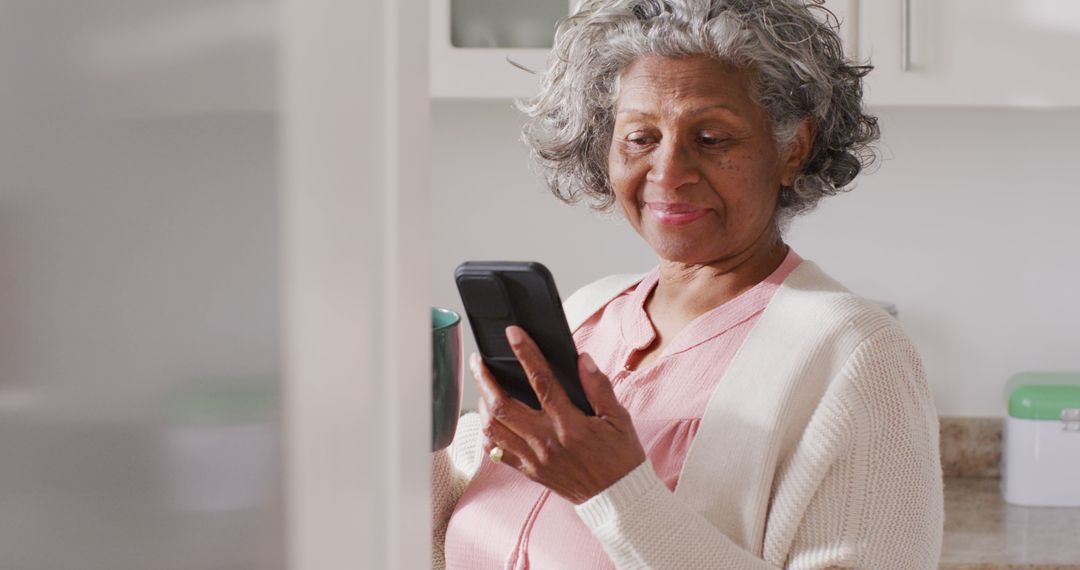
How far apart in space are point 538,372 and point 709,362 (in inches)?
9.1

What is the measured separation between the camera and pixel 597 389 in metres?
0.96

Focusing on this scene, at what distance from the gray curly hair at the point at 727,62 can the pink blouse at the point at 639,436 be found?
14cm

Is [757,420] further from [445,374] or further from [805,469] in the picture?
[445,374]

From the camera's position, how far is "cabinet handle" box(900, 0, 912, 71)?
6.25 ft

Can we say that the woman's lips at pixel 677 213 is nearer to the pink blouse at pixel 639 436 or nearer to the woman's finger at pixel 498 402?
the pink blouse at pixel 639 436

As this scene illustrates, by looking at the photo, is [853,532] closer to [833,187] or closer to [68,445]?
[833,187]

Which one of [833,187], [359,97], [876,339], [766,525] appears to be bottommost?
[766,525]

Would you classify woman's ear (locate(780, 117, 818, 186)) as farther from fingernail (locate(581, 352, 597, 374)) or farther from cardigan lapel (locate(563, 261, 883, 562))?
fingernail (locate(581, 352, 597, 374))

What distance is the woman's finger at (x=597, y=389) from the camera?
3.10 ft

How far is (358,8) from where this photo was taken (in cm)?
17

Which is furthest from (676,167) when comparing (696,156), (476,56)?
(476,56)

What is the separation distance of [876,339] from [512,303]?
32 centimetres

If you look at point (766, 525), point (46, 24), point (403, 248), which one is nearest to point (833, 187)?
point (766, 525)

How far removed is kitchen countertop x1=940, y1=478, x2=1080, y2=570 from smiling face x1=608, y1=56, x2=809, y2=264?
937mm
